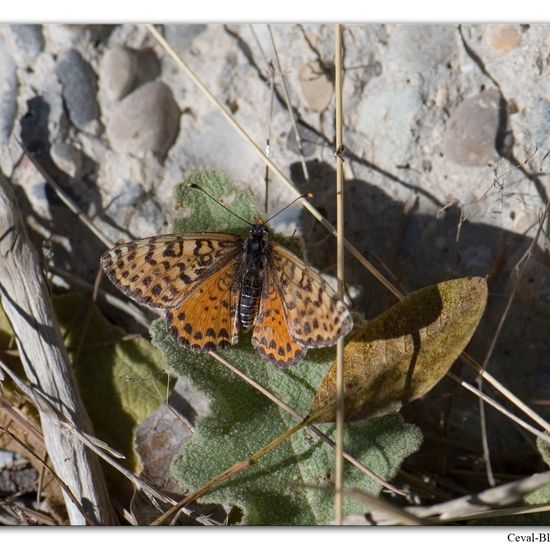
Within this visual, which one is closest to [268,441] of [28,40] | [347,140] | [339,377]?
[339,377]

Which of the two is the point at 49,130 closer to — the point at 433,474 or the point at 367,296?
the point at 367,296

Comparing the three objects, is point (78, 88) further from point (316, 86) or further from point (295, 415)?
point (295, 415)

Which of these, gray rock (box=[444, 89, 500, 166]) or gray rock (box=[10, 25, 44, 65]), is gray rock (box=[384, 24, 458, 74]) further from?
gray rock (box=[10, 25, 44, 65])

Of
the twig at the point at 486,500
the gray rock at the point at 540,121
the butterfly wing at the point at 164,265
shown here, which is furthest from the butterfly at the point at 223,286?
the gray rock at the point at 540,121

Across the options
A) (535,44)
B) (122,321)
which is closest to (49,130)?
(122,321)

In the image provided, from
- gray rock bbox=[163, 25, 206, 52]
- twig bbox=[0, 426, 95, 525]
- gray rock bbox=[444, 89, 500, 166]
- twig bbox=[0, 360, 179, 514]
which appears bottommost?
twig bbox=[0, 426, 95, 525]

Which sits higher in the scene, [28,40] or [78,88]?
[28,40]

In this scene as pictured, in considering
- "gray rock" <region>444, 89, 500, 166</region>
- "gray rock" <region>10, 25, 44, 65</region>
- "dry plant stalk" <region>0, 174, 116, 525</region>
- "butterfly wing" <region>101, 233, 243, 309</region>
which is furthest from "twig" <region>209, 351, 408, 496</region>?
"gray rock" <region>10, 25, 44, 65</region>

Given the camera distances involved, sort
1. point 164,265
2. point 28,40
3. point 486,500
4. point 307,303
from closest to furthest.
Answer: point 486,500, point 307,303, point 164,265, point 28,40
